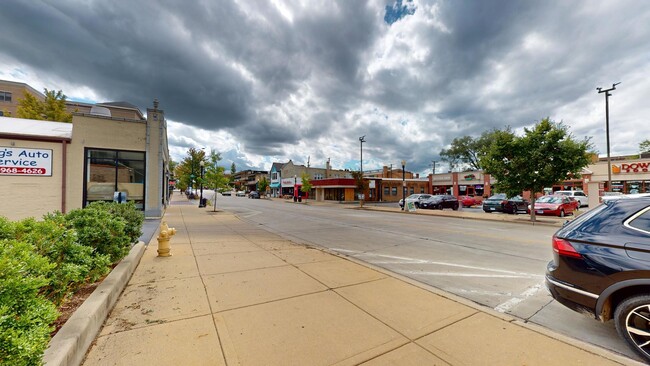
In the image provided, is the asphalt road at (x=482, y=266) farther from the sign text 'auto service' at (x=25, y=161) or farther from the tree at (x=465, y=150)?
the tree at (x=465, y=150)

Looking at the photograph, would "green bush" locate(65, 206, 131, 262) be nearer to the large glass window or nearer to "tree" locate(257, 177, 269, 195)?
the large glass window

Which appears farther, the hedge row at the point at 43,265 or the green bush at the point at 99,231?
the green bush at the point at 99,231

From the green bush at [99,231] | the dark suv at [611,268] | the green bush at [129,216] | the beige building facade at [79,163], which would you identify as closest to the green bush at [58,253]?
the green bush at [99,231]

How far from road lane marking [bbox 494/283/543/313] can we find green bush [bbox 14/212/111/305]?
5848mm

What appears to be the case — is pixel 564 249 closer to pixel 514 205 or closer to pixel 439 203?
pixel 514 205

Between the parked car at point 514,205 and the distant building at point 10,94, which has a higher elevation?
the distant building at point 10,94

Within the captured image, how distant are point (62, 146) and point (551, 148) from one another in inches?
Answer: 1045

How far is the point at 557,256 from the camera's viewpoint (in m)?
3.53

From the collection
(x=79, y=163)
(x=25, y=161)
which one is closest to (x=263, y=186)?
(x=79, y=163)

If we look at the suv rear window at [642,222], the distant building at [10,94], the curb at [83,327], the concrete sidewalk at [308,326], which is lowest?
the concrete sidewalk at [308,326]

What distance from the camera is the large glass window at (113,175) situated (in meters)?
13.5

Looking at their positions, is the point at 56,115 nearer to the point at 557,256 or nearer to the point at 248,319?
the point at 248,319

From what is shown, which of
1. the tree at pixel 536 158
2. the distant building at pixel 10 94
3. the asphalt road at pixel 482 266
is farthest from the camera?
the distant building at pixel 10 94

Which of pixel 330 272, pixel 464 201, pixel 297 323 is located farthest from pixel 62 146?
pixel 464 201
